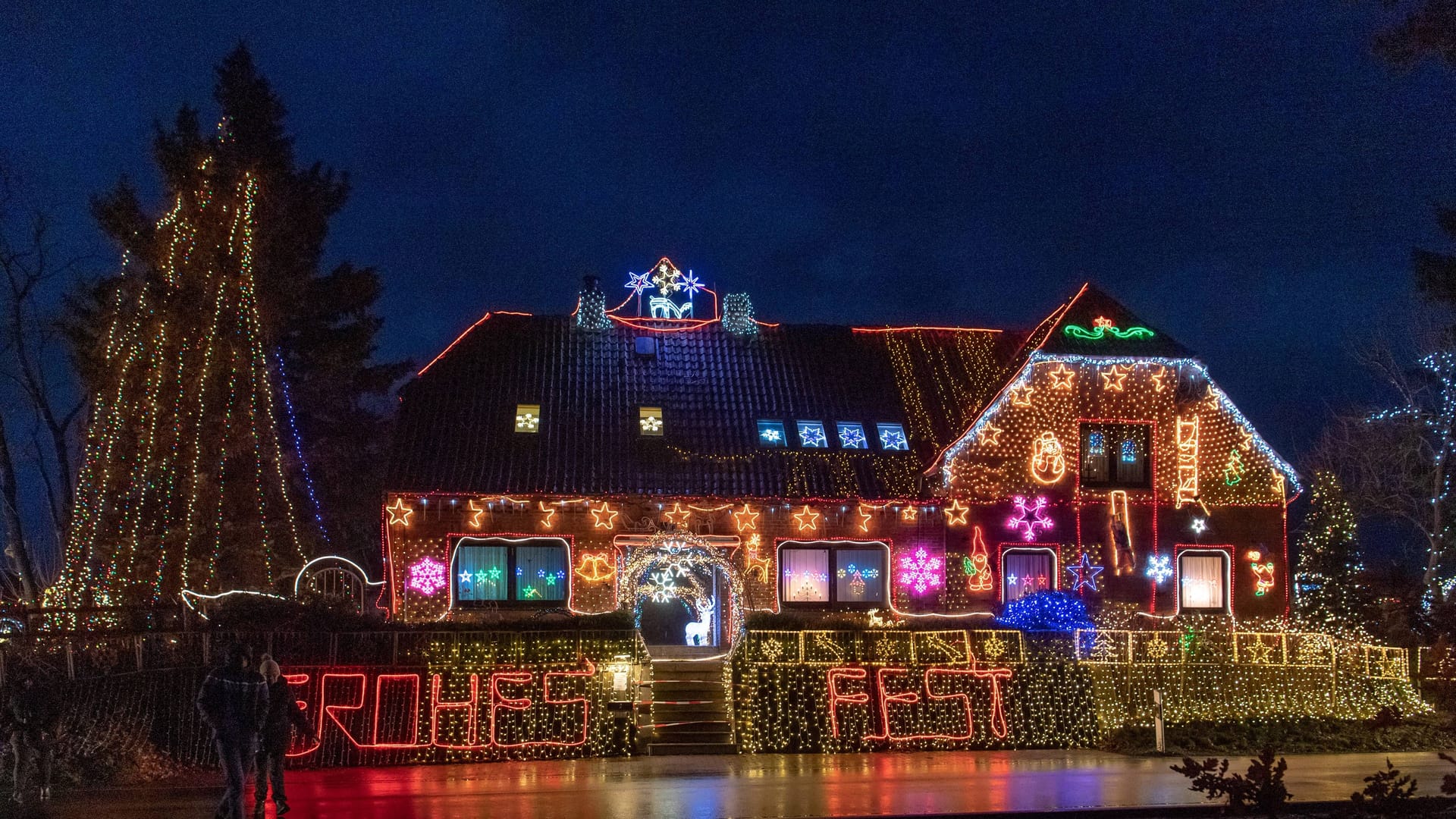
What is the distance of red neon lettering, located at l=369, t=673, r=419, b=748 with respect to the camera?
669 inches

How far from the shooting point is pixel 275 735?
13148 millimetres

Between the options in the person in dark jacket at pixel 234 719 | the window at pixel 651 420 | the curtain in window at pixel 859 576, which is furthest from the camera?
the window at pixel 651 420

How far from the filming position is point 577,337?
2720cm

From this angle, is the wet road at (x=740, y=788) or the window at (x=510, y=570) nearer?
the wet road at (x=740, y=788)

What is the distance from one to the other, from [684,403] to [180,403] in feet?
32.2

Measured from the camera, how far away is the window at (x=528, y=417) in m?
24.6

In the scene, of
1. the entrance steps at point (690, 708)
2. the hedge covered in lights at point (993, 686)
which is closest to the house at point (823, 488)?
the entrance steps at point (690, 708)

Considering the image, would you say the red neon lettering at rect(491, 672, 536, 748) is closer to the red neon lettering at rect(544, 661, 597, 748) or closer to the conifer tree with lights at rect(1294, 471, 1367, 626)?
the red neon lettering at rect(544, 661, 597, 748)

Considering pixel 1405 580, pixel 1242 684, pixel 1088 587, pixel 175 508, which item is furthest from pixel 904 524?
pixel 175 508

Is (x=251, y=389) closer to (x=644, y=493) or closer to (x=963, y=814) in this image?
(x=644, y=493)

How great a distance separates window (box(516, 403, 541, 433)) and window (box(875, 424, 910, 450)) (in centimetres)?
723

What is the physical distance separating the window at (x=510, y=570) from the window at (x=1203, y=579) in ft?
42.3

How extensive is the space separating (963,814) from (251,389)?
16.1 metres

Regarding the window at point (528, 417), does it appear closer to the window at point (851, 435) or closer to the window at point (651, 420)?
the window at point (651, 420)
